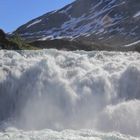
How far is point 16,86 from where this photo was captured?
101 ft

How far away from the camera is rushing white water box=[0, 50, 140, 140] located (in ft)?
91.7

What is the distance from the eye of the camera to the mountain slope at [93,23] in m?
144

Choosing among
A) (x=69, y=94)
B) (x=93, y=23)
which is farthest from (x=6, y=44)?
(x=93, y=23)

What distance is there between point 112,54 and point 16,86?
29.8ft

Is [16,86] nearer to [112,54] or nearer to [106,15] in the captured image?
[112,54]

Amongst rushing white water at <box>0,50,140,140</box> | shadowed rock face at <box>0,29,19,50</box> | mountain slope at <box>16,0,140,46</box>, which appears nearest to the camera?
rushing white water at <box>0,50,140,140</box>

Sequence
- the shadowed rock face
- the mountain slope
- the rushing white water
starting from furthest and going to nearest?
the mountain slope, the shadowed rock face, the rushing white water

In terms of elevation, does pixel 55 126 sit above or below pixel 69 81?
below

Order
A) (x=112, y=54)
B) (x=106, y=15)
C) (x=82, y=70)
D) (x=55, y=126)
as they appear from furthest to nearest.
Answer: (x=106, y=15) → (x=112, y=54) → (x=82, y=70) → (x=55, y=126)

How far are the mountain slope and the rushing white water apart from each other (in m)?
95.5

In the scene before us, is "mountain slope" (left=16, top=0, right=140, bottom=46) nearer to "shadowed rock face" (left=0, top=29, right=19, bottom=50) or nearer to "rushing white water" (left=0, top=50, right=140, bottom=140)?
"shadowed rock face" (left=0, top=29, right=19, bottom=50)

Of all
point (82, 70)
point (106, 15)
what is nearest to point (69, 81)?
point (82, 70)

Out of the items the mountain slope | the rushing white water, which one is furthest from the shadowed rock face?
the mountain slope

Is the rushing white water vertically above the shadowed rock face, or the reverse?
the shadowed rock face
